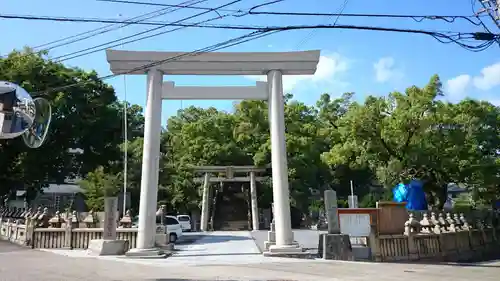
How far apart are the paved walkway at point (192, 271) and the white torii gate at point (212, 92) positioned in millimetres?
1629

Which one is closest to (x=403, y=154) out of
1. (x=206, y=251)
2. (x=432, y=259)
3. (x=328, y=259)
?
(x=432, y=259)

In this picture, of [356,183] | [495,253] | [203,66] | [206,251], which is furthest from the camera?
[356,183]

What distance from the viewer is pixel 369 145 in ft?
77.7

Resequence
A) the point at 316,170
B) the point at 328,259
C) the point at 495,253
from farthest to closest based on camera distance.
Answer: the point at 316,170, the point at 495,253, the point at 328,259

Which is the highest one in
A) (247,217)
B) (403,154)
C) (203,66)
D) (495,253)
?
(203,66)

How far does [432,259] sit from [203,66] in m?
13.8

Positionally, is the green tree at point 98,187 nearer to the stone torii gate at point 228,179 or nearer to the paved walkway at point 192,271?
the stone torii gate at point 228,179

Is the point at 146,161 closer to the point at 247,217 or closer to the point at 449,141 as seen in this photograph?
the point at 449,141

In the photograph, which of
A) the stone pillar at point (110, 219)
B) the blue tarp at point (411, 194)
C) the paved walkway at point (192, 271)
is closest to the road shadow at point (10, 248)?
the paved walkway at point (192, 271)

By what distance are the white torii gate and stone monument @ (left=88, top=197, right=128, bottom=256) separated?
1048 mm

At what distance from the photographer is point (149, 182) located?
48.8ft

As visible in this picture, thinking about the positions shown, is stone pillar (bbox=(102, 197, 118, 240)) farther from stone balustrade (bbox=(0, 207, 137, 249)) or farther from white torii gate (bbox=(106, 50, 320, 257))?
stone balustrade (bbox=(0, 207, 137, 249))

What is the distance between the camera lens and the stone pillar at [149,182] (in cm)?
1466

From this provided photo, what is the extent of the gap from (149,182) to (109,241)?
267 cm
